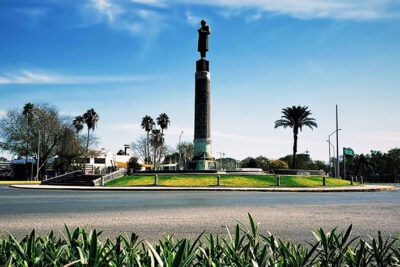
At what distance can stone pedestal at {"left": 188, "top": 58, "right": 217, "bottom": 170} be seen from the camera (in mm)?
40906

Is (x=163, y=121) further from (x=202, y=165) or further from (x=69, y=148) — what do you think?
(x=202, y=165)

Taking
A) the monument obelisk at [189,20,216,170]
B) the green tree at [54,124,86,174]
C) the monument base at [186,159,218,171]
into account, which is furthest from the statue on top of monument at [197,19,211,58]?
the green tree at [54,124,86,174]

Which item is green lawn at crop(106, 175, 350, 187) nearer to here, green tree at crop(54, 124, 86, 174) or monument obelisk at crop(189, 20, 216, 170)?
monument obelisk at crop(189, 20, 216, 170)

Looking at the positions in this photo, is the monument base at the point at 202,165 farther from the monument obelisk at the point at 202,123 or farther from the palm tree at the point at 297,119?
the palm tree at the point at 297,119

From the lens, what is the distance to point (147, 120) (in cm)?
10012

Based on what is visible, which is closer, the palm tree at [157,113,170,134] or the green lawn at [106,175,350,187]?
the green lawn at [106,175,350,187]

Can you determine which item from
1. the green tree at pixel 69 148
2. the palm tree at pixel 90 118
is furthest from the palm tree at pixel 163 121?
the green tree at pixel 69 148

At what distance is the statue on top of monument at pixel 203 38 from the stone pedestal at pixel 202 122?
3.65 meters

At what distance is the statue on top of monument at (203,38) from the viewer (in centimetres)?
4409

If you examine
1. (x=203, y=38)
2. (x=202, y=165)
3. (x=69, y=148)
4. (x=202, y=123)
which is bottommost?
(x=202, y=165)

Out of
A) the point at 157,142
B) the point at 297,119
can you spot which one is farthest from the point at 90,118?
the point at 297,119

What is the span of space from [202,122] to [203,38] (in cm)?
1120

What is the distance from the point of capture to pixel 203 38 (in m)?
45.0

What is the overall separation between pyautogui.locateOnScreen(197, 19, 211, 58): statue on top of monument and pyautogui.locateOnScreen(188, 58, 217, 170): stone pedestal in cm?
365
